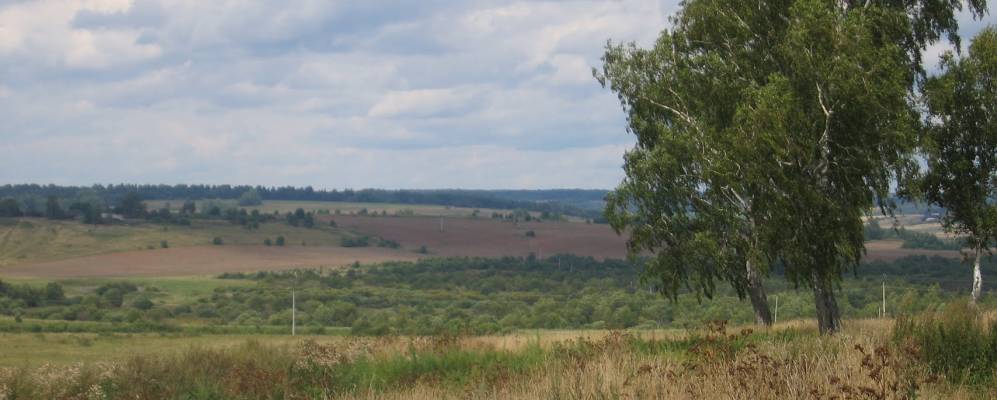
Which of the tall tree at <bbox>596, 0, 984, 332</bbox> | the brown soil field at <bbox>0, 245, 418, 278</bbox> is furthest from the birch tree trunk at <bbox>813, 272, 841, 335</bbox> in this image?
the brown soil field at <bbox>0, 245, 418, 278</bbox>

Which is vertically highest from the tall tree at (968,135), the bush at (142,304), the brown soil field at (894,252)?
the tall tree at (968,135)

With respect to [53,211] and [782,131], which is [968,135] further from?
[53,211]

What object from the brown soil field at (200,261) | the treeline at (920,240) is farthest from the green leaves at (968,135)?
the brown soil field at (200,261)

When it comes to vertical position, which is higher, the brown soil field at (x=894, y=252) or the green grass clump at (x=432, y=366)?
the green grass clump at (x=432, y=366)

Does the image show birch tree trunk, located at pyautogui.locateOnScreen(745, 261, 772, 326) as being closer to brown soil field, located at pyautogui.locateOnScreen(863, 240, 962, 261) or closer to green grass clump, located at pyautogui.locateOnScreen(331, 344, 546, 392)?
green grass clump, located at pyautogui.locateOnScreen(331, 344, 546, 392)

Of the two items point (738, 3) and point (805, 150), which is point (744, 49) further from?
point (805, 150)

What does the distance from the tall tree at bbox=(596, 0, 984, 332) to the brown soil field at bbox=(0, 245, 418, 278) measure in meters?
123

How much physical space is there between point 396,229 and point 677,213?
166 m

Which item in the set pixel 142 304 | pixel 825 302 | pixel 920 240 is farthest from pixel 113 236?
pixel 825 302

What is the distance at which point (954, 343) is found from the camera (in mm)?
12859

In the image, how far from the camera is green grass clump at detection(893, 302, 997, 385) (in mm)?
11992

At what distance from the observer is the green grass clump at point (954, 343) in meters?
12.0

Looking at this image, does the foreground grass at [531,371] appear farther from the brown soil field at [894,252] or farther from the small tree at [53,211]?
the small tree at [53,211]

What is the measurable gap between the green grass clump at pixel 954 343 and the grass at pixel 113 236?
15004cm
